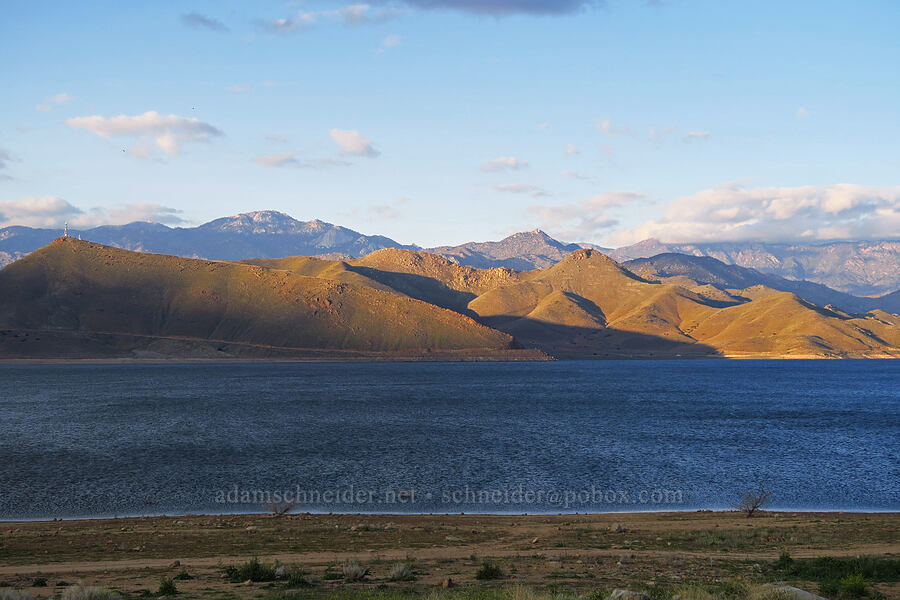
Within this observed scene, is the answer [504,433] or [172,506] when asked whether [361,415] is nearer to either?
[504,433]

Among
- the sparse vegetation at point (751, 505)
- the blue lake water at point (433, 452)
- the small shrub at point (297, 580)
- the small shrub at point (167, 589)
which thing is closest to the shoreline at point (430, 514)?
the sparse vegetation at point (751, 505)

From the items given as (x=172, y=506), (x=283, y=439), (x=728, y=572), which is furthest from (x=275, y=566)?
(x=283, y=439)

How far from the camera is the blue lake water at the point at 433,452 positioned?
42156 millimetres

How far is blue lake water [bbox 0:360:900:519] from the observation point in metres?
42.2

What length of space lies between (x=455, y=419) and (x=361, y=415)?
12149mm

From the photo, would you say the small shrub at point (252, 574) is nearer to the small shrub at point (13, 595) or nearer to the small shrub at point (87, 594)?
the small shrub at point (87, 594)

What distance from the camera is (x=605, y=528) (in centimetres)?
3189

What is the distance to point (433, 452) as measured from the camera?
59.3 meters

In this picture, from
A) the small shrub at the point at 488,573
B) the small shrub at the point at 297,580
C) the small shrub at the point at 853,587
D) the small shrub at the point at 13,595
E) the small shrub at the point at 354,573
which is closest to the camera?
the small shrub at the point at 13,595

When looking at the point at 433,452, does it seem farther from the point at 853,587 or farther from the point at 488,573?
the point at 853,587

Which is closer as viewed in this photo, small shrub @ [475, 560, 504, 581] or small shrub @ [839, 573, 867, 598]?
small shrub @ [839, 573, 867, 598]

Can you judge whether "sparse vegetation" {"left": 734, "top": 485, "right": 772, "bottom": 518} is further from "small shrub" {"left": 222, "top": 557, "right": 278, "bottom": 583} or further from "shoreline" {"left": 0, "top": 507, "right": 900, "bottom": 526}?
"small shrub" {"left": 222, "top": 557, "right": 278, "bottom": 583}

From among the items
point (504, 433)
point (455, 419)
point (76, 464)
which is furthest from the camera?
point (455, 419)

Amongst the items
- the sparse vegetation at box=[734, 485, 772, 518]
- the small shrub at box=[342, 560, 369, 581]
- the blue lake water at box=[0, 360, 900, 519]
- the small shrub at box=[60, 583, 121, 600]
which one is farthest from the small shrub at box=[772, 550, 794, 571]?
the small shrub at box=[60, 583, 121, 600]
